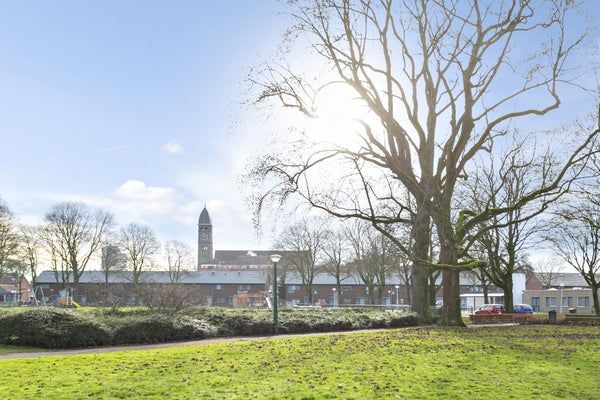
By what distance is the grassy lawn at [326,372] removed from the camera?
9.44 meters

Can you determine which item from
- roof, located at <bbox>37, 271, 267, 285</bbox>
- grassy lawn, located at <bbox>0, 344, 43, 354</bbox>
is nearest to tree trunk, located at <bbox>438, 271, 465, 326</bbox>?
grassy lawn, located at <bbox>0, 344, 43, 354</bbox>

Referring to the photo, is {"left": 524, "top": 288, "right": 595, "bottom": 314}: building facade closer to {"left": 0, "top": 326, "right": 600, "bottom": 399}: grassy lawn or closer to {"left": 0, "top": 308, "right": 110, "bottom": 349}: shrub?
{"left": 0, "top": 326, "right": 600, "bottom": 399}: grassy lawn

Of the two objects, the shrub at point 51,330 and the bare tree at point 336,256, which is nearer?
the shrub at point 51,330

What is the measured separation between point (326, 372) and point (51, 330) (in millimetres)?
11987

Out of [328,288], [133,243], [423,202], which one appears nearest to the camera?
[423,202]

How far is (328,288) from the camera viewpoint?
102 m

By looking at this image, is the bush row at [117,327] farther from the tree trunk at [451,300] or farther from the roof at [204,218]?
the roof at [204,218]

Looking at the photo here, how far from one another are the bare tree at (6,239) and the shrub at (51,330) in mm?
40193

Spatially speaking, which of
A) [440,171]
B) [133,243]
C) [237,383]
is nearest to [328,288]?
[133,243]

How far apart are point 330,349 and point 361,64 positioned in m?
13.5

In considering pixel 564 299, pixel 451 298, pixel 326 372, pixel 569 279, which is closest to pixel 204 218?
pixel 569 279

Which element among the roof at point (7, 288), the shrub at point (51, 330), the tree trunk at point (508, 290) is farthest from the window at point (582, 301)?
the roof at point (7, 288)

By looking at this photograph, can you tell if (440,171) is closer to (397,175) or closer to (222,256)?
(397,175)

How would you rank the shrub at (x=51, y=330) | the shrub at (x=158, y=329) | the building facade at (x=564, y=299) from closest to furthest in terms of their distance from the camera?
the shrub at (x=51, y=330), the shrub at (x=158, y=329), the building facade at (x=564, y=299)
